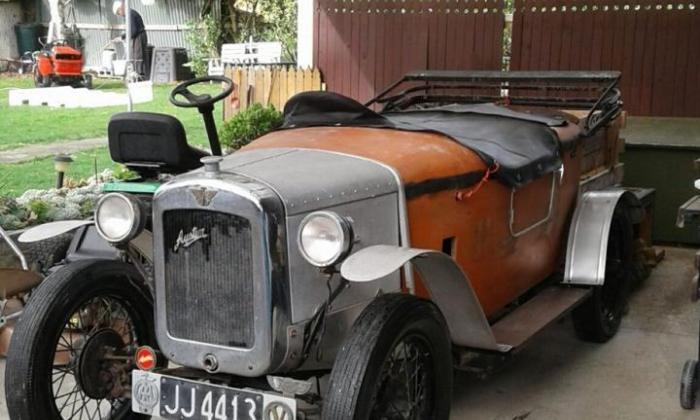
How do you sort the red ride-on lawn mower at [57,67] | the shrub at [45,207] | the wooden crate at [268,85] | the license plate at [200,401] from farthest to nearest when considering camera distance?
the red ride-on lawn mower at [57,67] → the wooden crate at [268,85] → the shrub at [45,207] → the license plate at [200,401]

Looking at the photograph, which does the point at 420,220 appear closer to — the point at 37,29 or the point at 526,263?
the point at 526,263

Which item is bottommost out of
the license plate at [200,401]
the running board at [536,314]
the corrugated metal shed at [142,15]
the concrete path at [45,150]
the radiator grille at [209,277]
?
the concrete path at [45,150]

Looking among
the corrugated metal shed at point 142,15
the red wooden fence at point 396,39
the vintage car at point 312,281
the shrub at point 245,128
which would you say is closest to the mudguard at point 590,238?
the vintage car at point 312,281

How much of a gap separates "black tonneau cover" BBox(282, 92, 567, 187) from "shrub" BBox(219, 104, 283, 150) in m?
4.22

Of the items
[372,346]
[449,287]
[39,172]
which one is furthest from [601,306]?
[39,172]

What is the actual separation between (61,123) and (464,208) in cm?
1007

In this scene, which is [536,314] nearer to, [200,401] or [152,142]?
[200,401]

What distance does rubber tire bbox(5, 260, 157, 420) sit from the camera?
3.08m

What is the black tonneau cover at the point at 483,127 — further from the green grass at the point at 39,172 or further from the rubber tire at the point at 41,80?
the rubber tire at the point at 41,80

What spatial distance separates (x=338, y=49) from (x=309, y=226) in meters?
7.45

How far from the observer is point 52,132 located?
452 inches

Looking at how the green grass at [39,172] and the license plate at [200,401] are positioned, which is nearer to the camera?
the license plate at [200,401]

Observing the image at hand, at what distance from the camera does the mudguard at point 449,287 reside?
285cm

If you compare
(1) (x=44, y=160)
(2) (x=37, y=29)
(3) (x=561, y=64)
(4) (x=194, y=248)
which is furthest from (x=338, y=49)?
(2) (x=37, y=29)
